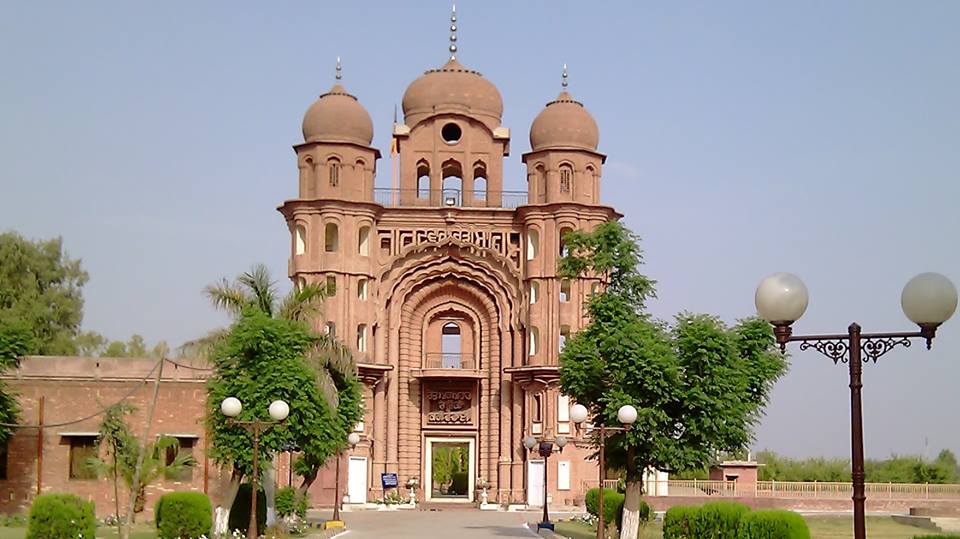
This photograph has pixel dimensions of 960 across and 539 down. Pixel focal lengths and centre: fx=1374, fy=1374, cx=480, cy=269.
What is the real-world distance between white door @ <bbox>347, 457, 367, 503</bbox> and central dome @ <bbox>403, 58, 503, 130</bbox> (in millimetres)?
13410

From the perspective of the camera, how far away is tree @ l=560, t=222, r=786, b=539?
2897 cm

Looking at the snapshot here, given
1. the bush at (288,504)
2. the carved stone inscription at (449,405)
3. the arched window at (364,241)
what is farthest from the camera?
the carved stone inscription at (449,405)

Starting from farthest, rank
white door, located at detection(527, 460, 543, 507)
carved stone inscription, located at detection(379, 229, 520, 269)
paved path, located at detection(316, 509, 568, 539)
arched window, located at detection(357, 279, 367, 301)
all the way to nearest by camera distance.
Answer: carved stone inscription, located at detection(379, 229, 520, 269), arched window, located at detection(357, 279, 367, 301), white door, located at detection(527, 460, 543, 507), paved path, located at detection(316, 509, 568, 539)

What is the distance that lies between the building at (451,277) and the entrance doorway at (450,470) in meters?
0.13

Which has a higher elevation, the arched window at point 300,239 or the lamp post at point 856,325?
the arched window at point 300,239

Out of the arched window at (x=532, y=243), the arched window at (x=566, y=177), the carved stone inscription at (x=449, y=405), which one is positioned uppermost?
the arched window at (x=566, y=177)

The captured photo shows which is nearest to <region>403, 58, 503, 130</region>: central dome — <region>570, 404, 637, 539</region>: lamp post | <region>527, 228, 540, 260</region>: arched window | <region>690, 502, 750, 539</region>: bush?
<region>527, 228, 540, 260</region>: arched window

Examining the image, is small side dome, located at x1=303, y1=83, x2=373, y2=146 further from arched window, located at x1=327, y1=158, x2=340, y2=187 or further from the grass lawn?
the grass lawn

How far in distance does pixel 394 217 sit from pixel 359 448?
28.4ft

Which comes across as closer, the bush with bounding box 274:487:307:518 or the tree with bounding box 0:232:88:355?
the bush with bounding box 274:487:307:518

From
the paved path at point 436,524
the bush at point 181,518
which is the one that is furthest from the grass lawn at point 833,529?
the bush at point 181,518

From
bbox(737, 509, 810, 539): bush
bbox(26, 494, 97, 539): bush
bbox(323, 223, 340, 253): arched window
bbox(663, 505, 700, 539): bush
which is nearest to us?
bbox(737, 509, 810, 539): bush

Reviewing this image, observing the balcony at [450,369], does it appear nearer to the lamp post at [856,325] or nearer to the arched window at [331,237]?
the arched window at [331,237]

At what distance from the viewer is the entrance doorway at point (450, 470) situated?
51344 mm
